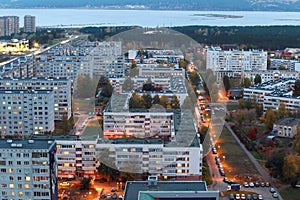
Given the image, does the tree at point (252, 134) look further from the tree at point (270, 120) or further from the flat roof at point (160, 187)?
the flat roof at point (160, 187)

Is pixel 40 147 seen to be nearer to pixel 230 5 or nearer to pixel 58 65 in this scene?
pixel 58 65

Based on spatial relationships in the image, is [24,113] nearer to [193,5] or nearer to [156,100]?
[156,100]

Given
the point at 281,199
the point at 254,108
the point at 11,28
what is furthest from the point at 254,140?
the point at 11,28

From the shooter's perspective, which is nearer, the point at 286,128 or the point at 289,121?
the point at 286,128

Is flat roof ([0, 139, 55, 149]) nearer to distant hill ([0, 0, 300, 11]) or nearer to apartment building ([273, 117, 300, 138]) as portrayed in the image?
apartment building ([273, 117, 300, 138])

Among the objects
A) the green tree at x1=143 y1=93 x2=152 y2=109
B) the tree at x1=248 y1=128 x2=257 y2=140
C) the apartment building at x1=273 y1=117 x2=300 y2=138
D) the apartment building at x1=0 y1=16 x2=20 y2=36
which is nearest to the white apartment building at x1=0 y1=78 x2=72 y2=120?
the green tree at x1=143 y1=93 x2=152 y2=109

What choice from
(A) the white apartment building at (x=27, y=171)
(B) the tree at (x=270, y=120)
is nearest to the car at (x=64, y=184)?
(A) the white apartment building at (x=27, y=171)

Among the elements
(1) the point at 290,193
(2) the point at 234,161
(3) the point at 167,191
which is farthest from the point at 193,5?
(3) the point at 167,191

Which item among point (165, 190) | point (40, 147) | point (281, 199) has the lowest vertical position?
point (281, 199)
